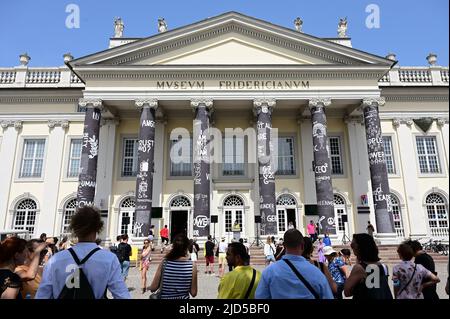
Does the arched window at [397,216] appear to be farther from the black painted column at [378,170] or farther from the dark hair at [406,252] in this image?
the dark hair at [406,252]

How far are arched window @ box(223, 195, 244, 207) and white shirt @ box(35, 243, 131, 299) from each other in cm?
2067

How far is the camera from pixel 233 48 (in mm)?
22406

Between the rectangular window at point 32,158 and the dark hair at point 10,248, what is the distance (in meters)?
22.8

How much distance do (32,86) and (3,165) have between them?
20.6 ft

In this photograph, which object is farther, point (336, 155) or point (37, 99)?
point (37, 99)

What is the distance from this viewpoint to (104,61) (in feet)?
69.5

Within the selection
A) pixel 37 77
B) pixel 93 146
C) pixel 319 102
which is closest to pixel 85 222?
pixel 93 146

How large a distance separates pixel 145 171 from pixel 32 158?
10398 millimetres

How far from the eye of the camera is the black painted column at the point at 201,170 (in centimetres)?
1897

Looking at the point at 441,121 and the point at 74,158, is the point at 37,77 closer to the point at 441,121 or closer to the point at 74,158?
the point at 74,158

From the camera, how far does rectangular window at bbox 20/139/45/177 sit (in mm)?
23625

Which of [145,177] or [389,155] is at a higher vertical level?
[389,155]

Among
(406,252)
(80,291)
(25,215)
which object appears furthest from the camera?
(25,215)
